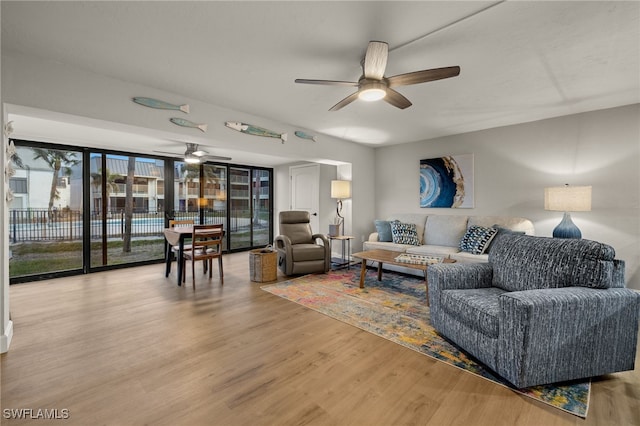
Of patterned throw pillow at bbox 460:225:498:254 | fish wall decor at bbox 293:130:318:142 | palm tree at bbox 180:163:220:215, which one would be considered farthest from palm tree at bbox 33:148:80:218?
patterned throw pillow at bbox 460:225:498:254

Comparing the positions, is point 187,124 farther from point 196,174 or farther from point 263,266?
point 196,174

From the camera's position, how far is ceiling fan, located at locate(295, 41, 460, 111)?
198cm

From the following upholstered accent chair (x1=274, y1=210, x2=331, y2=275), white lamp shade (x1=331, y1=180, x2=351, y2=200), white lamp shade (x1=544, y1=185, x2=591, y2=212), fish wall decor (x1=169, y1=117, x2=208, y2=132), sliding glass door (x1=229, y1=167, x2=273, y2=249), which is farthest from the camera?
sliding glass door (x1=229, y1=167, x2=273, y2=249)

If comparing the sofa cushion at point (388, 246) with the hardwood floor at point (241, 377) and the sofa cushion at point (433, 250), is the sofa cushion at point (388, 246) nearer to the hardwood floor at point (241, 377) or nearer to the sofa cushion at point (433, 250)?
the sofa cushion at point (433, 250)

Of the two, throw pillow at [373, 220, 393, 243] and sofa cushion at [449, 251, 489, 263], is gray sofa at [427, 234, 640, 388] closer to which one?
sofa cushion at [449, 251, 489, 263]

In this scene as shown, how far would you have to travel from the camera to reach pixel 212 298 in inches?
136

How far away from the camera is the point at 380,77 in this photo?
2.23 metres

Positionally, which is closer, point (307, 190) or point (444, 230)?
point (444, 230)

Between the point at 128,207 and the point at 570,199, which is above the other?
the point at 570,199

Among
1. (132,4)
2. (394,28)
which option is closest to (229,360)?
(132,4)

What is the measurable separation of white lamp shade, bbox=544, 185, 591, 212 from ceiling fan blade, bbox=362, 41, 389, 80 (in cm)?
284

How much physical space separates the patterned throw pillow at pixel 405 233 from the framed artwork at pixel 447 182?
641 millimetres

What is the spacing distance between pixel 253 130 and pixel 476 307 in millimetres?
3307

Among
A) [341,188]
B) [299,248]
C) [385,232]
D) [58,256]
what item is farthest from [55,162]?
[385,232]
